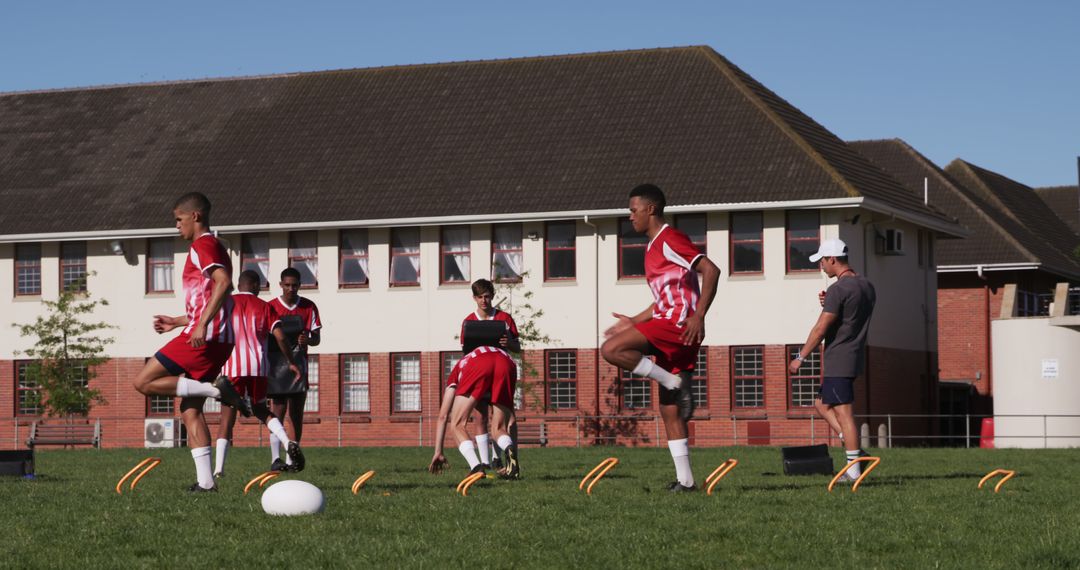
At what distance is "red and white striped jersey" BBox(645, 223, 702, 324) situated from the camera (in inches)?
515

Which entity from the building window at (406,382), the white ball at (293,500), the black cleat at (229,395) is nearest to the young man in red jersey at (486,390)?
the black cleat at (229,395)

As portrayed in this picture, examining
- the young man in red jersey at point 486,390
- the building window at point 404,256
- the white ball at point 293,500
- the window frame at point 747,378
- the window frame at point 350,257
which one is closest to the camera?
the white ball at point 293,500

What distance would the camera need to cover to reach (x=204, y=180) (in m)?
49.9

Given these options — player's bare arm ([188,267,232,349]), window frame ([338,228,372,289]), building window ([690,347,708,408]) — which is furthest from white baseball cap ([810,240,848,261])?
window frame ([338,228,372,289])

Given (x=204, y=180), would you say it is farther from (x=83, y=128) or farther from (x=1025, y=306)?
(x=1025, y=306)

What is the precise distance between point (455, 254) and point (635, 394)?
6.07 m

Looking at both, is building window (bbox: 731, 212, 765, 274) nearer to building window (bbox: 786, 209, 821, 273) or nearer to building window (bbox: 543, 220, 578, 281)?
building window (bbox: 786, 209, 821, 273)

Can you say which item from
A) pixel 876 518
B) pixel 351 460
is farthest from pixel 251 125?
pixel 876 518

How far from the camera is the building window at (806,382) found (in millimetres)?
44188

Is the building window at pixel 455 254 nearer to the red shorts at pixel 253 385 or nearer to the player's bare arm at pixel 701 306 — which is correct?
the red shorts at pixel 253 385

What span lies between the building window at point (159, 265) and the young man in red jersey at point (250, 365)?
3227cm

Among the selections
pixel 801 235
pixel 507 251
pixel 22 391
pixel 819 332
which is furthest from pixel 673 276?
pixel 22 391

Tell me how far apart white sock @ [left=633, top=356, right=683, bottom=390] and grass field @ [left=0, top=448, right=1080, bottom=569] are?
816 millimetres

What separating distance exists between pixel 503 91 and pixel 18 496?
3819 centimetres
